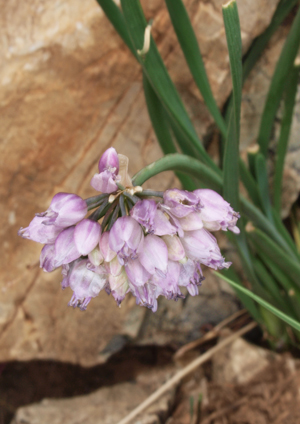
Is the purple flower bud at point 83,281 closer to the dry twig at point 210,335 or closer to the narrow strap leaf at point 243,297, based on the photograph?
the narrow strap leaf at point 243,297

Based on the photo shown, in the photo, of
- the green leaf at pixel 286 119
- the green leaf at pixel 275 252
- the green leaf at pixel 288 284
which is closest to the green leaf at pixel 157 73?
the green leaf at pixel 275 252

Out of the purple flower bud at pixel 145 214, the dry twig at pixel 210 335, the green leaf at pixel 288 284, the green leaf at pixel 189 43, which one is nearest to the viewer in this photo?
the purple flower bud at pixel 145 214

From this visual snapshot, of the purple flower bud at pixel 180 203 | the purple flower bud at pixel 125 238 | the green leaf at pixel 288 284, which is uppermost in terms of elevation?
the purple flower bud at pixel 125 238

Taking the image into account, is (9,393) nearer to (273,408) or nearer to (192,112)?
(273,408)

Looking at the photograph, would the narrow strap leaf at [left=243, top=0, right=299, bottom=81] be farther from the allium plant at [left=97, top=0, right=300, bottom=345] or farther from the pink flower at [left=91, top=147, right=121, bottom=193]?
the pink flower at [left=91, top=147, right=121, bottom=193]

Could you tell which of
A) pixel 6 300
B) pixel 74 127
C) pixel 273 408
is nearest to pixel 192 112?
pixel 74 127

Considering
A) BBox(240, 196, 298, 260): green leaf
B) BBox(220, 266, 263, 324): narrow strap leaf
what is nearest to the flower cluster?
BBox(240, 196, 298, 260): green leaf
